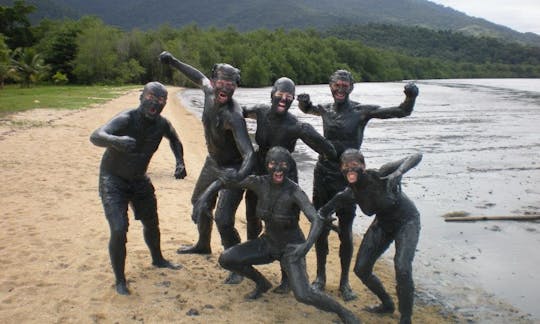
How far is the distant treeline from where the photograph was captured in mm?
66062

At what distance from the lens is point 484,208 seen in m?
13.0

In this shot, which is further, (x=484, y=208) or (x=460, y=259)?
(x=484, y=208)

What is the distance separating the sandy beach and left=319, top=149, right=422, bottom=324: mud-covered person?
0.84 meters

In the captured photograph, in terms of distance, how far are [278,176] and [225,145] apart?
1086mm

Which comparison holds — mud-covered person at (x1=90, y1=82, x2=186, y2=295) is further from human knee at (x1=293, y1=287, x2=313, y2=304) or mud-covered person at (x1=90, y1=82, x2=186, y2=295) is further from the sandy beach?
human knee at (x1=293, y1=287, x2=313, y2=304)

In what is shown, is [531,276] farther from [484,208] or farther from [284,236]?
[284,236]

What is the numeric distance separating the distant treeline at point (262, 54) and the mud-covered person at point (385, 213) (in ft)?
173

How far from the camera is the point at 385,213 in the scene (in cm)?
592

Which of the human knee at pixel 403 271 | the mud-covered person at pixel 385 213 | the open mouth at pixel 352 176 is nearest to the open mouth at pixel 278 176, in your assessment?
the mud-covered person at pixel 385 213

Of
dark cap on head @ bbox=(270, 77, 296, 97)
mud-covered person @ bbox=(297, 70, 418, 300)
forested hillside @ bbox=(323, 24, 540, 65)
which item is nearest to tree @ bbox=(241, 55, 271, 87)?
forested hillside @ bbox=(323, 24, 540, 65)

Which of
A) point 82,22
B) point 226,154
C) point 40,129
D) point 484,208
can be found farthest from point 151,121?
point 82,22

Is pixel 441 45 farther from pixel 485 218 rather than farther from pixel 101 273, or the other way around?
pixel 101 273

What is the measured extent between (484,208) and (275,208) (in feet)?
28.9

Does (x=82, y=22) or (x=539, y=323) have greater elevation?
(x=82, y=22)
